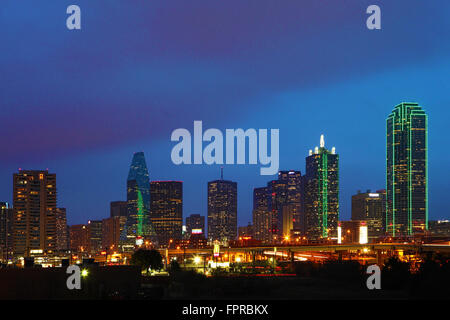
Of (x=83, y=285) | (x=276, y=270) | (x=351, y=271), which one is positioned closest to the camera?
(x=83, y=285)

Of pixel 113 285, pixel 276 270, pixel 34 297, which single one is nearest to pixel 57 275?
pixel 34 297

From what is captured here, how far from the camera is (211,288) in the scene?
5031 centimetres

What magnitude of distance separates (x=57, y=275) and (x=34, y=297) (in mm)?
2403
